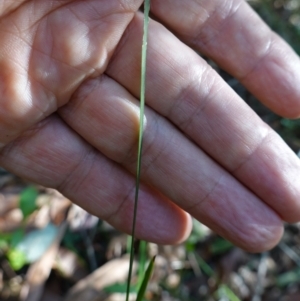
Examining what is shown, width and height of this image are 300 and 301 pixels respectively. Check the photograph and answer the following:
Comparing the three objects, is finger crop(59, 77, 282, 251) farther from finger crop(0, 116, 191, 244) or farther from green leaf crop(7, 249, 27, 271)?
green leaf crop(7, 249, 27, 271)

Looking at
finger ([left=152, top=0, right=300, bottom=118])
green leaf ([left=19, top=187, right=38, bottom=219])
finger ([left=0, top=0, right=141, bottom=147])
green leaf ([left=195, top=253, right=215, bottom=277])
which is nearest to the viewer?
finger ([left=0, top=0, right=141, bottom=147])

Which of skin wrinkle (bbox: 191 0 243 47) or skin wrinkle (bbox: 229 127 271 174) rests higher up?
skin wrinkle (bbox: 191 0 243 47)

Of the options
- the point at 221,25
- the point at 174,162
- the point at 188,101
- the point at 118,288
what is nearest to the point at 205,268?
the point at 118,288

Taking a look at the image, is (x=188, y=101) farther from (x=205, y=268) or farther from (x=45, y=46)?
(x=205, y=268)

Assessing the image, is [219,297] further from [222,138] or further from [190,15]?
[190,15]

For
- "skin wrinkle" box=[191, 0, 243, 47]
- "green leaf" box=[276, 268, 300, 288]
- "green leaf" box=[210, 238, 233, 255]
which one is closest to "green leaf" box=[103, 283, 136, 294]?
"green leaf" box=[210, 238, 233, 255]

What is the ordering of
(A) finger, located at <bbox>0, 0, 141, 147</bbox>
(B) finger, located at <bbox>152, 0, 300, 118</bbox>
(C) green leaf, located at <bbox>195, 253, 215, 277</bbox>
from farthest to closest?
1. (C) green leaf, located at <bbox>195, 253, 215, 277</bbox>
2. (B) finger, located at <bbox>152, 0, 300, 118</bbox>
3. (A) finger, located at <bbox>0, 0, 141, 147</bbox>

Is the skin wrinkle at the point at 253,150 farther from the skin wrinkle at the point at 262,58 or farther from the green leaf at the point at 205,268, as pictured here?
the green leaf at the point at 205,268

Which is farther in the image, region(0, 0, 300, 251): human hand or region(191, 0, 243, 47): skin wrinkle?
region(191, 0, 243, 47): skin wrinkle
